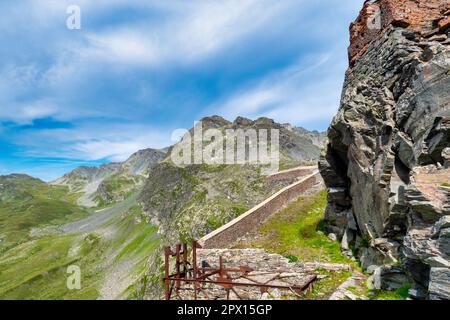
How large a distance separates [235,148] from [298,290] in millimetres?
59106

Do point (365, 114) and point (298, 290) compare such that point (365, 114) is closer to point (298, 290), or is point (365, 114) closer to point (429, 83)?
point (429, 83)

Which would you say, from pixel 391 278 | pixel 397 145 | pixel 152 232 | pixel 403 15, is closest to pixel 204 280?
pixel 391 278

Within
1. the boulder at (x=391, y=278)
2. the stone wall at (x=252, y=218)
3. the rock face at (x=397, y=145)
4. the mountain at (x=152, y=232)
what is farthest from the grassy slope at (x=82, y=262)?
the boulder at (x=391, y=278)

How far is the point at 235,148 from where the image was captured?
237 feet

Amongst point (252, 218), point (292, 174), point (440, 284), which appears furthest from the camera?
point (292, 174)

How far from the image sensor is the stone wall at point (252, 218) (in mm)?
26797

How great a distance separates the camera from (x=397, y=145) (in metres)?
14.7

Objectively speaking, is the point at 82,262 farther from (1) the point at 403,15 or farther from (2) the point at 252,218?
(1) the point at 403,15

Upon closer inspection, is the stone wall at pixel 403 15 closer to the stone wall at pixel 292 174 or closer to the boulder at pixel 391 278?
the boulder at pixel 391 278

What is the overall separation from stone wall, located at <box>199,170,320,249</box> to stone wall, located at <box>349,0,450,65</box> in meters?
18.3

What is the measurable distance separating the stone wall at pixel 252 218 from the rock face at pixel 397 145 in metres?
9.23

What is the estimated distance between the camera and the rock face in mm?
10273

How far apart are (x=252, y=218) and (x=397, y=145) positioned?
18.5m
